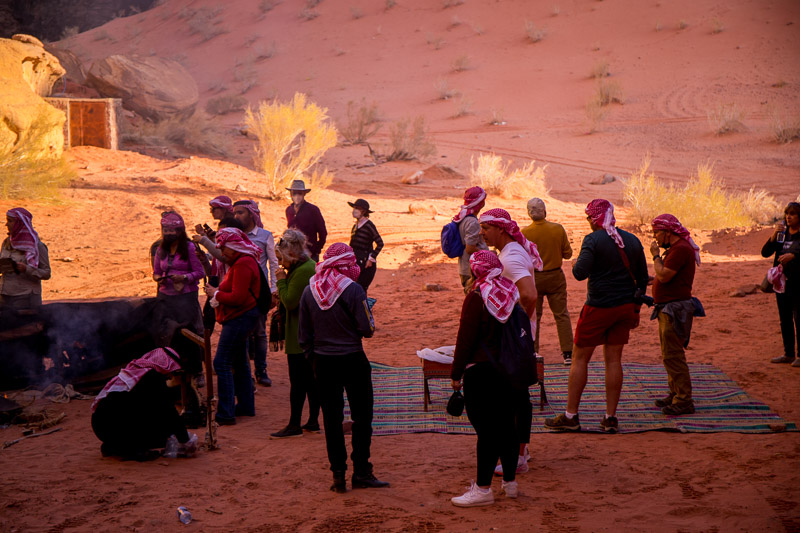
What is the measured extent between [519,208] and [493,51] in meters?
25.1

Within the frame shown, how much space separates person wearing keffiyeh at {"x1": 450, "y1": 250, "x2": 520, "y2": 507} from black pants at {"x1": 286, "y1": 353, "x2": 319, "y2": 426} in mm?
1806

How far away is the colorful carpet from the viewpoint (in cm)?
664

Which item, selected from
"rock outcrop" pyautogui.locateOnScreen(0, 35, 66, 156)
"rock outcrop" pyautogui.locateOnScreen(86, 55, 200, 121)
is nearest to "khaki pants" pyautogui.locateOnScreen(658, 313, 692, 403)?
"rock outcrop" pyautogui.locateOnScreen(0, 35, 66, 156)

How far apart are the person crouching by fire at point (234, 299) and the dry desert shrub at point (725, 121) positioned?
25.5m

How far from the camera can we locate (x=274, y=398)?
793 cm

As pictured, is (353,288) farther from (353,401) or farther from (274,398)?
(274,398)

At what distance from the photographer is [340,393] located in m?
5.11

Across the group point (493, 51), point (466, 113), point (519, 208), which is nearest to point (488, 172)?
point (519, 208)

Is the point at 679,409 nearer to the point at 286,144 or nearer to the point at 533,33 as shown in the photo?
the point at 286,144

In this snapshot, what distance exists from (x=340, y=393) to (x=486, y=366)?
1091mm

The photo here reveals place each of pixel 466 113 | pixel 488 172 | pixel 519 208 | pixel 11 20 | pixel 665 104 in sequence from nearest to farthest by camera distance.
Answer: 1. pixel 519 208
2. pixel 488 172
3. pixel 665 104
4. pixel 466 113
5. pixel 11 20

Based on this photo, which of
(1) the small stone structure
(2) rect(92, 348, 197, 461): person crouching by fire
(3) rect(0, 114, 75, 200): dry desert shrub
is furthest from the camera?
(1) the small stone structure

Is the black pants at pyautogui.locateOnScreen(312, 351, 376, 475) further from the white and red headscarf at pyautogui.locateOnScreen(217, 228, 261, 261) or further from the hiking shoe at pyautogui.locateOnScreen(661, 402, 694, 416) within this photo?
the hiking shoe at pyautogui.locateOnScreen(661, 402, 694, 416)

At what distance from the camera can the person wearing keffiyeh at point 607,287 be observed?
234 inches
